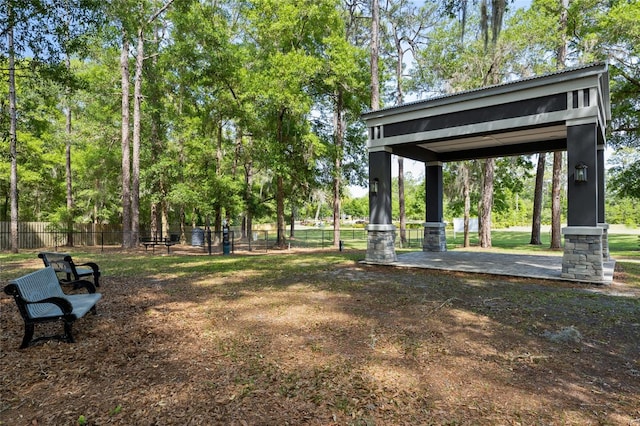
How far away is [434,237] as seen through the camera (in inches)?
538

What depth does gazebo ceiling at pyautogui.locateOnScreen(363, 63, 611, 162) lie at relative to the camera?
25.3 ft

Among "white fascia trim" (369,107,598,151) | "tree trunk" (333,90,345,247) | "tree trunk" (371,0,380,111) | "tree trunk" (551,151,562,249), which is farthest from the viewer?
"tree trunk" (333,90,345,247)

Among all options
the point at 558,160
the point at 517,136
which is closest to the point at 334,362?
the point at 517,136

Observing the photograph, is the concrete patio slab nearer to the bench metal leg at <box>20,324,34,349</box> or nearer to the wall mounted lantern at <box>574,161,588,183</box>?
the wall mounted lantern at <box>574,161,588,183</box>

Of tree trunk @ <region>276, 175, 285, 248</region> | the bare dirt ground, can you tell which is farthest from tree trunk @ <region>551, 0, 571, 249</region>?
tree trunk @ <region>276, 175, 285, 248</region>

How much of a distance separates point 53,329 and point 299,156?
575 inches

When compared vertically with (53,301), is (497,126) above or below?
above

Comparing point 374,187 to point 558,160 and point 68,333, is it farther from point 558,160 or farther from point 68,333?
point 558,160

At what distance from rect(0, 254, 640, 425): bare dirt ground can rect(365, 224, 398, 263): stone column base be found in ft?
13.3

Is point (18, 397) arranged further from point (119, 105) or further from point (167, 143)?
point (119, 105)

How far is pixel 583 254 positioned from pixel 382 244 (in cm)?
500

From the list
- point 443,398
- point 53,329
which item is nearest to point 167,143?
point 53,329

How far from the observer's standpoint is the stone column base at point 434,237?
13.5 m

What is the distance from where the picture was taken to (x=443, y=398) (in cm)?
294
